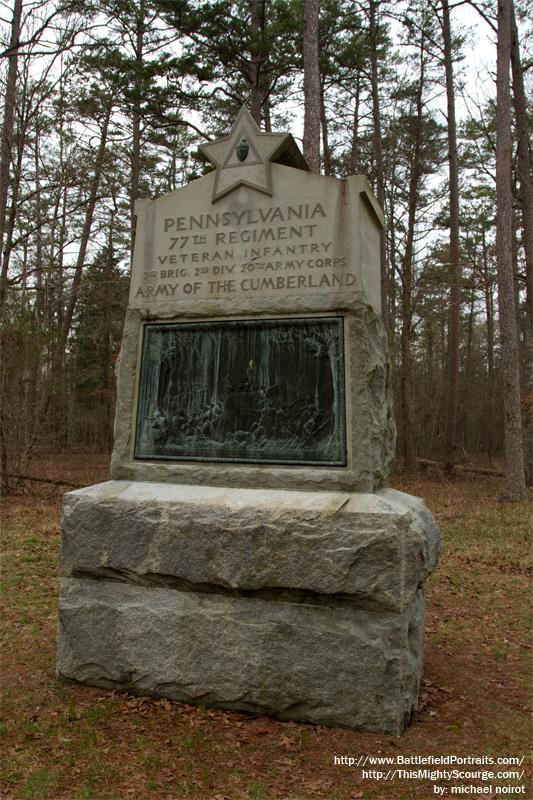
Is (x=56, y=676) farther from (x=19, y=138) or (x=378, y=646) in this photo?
(x=19, y=138)

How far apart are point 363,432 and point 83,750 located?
2.16m

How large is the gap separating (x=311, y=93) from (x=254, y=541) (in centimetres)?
950

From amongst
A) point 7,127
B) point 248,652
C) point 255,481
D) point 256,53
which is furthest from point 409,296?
point 248,652

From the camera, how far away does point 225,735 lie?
331cm

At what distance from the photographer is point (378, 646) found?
3.33 metres

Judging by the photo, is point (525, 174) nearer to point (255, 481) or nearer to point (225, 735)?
point (255, 481)

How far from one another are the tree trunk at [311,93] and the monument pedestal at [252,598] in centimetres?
853

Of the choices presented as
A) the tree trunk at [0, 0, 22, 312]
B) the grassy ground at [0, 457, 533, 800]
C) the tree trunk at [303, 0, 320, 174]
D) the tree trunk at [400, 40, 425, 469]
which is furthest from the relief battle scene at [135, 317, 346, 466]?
the tree trunk at [400, 40, 425, 469]

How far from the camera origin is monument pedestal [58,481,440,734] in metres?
3.35

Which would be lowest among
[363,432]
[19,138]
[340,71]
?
[363,432]

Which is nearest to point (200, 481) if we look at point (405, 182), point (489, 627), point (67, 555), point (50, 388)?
point (67, 555)

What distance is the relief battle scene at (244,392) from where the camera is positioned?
12.6 ft

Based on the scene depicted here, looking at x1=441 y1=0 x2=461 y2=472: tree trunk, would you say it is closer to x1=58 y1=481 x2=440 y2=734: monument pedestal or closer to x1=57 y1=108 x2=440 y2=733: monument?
x1=57 y1=108 x2=440 y2=733: monument

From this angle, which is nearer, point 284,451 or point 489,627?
point 284,451
